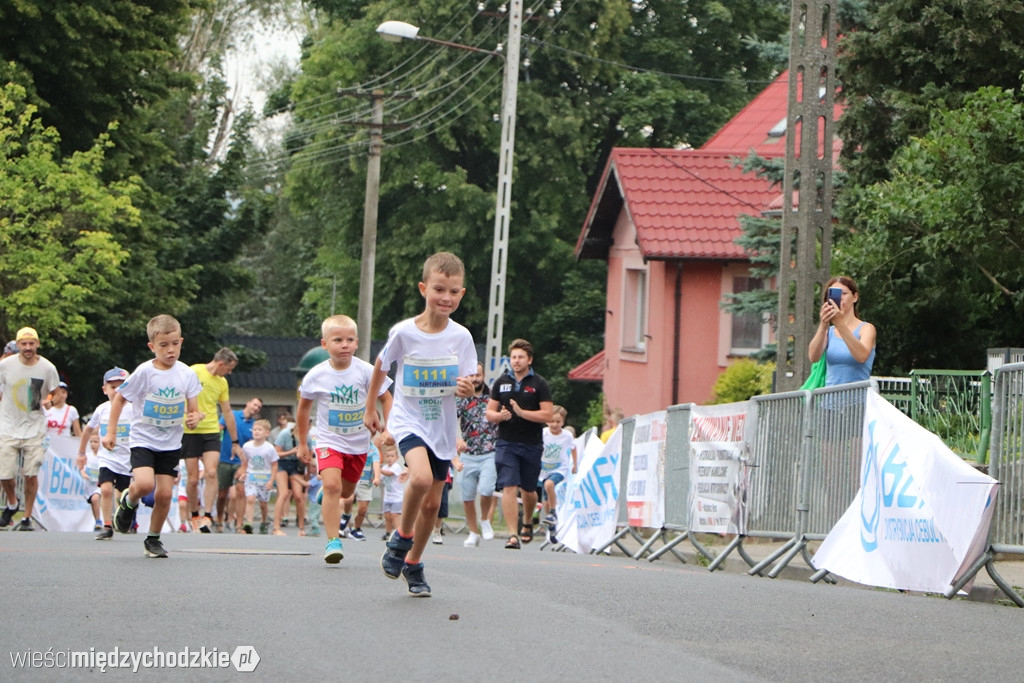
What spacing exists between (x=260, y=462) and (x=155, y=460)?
14.0 m

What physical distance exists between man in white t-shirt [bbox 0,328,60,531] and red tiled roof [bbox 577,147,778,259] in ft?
67.5

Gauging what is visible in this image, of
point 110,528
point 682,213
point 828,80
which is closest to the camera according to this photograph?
point 110,528

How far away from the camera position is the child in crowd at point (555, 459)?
77.4ft

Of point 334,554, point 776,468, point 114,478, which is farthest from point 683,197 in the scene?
point 334,554

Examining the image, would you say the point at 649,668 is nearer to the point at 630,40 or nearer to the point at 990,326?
the point at 990,326

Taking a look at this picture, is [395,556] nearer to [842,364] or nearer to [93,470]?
[842,364]

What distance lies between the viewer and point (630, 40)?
51.2 metres

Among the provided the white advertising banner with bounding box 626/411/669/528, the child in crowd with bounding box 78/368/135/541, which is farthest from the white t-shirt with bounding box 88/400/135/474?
the white advertising banner with bounding box 626/411/669/528

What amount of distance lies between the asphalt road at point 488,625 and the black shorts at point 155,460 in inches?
46.8

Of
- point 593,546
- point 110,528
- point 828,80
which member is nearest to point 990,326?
point 828,80

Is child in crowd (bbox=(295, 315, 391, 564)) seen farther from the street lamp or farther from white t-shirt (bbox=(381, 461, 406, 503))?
the street lamp

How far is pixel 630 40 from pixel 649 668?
45.9 m

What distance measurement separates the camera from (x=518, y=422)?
16141 mm

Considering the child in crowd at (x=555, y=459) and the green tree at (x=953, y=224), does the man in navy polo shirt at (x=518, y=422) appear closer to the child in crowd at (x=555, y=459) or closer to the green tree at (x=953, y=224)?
the green tree at (x=953, y=224)
